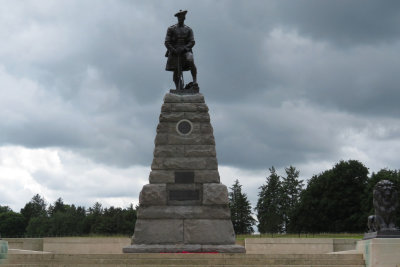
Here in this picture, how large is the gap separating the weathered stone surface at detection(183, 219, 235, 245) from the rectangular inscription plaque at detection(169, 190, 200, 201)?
714mm

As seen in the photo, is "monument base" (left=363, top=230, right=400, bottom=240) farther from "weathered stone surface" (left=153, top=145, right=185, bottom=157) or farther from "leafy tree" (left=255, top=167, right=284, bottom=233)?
"leafy tree" (left=255, top=167, right=284, bottom=233)

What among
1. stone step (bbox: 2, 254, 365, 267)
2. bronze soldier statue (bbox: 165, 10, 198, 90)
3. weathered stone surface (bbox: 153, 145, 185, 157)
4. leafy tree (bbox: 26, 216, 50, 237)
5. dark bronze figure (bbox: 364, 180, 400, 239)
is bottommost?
leafy tree (bbox: 26, 216, 50, 237)

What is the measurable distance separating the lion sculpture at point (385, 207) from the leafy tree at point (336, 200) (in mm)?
37090

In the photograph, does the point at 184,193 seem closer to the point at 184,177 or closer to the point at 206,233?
the point at 184,177

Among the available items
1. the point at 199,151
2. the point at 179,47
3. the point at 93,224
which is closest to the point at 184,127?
the point at 199,151

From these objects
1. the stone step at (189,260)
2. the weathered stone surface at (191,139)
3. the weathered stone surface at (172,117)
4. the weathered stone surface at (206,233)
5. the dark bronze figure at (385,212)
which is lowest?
the stone step at (189,260)

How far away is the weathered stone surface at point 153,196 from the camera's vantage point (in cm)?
1598

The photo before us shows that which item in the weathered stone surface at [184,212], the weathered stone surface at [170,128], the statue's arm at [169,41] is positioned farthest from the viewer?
the statue's arm at [169,41]

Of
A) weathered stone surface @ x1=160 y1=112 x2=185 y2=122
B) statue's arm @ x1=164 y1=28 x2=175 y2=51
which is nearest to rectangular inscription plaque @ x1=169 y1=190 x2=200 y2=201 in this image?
weathered stone surface @ x1=160 y1=112 x2=185 y2=122

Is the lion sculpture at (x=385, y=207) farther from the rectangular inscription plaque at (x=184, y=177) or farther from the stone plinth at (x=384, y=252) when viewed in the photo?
the rectangular inscription plaque at (x=184, y=177)

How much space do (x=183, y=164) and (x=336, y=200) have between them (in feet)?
119

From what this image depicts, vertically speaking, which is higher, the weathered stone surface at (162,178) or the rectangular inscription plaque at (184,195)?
the weathered stone surface at (162,178)

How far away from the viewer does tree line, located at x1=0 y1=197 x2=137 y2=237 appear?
61.1m

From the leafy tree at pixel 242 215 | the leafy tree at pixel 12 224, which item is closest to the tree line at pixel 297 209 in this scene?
the leafy tree at pixel 242 215
